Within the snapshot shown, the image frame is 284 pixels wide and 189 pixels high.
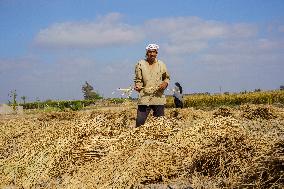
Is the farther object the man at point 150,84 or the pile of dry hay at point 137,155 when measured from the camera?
the man at point 150,84

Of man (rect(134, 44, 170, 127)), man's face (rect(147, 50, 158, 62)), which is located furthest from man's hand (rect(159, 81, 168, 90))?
man's face (rect(147, 50, 158, 62))

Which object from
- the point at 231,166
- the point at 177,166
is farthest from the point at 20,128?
the point at 231,166

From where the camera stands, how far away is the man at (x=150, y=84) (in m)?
7.26

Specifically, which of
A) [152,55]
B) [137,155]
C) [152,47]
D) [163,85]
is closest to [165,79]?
[163,85]

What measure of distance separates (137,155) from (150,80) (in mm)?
2807

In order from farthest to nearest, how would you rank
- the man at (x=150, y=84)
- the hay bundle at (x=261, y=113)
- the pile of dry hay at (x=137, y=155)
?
the hay bundle at (x=261, y=113), the man at (x=150, y=84), the pile of dry hay at (x=137, y=155)

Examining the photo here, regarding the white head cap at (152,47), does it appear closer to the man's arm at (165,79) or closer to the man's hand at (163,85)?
the man's arm at (165,79)

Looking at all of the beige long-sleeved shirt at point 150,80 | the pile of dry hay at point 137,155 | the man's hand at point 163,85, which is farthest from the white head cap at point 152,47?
the pile of dry hay at point 137,155

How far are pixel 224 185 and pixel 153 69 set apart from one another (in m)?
3.79

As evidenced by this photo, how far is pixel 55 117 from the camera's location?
17.8m

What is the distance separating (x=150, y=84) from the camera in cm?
740

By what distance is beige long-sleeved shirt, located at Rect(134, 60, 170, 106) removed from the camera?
7.29 meters

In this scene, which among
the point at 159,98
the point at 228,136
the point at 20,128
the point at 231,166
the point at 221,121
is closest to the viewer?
the point at 231,166

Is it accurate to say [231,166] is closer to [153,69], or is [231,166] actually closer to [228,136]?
[228,136]
